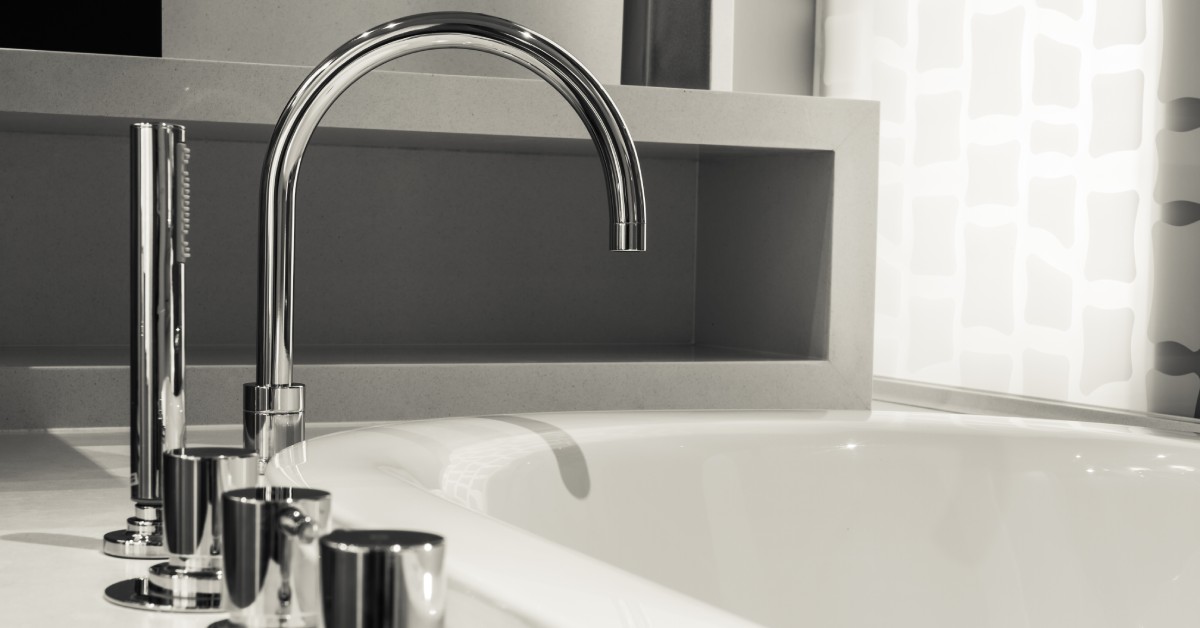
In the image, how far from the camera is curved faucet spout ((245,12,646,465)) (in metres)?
0.84

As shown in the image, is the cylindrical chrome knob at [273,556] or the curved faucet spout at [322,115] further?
the curved faucet spout at [322,115]

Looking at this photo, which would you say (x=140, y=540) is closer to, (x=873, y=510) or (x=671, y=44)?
(x=873, y=510)

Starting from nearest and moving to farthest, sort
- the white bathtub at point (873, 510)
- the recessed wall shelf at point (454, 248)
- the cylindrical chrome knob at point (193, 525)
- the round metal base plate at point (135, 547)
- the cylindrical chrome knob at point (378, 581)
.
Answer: the cylindrical chrome knob at point (378, 581)
the cylindrical chrome knob at point (193, 525)
the round metal base plate at point (135, 547)
the white bathtub at point (873, 510)
the recessed wall shelf at point (454, 248)

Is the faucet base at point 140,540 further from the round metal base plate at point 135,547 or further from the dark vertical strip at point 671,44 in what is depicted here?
the dark vertical strip at point 671,44

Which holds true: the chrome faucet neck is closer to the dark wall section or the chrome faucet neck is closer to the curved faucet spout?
the curved faucet spout

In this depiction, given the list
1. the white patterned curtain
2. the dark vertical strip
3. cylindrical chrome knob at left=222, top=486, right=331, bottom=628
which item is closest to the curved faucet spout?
cylindrical chrome knob at left=222, top=486, right=331, bottom=628

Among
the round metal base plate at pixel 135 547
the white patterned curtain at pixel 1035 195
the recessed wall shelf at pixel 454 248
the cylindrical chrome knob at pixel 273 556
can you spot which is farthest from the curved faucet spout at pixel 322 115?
the white patterned curtain at pixel 1035 195

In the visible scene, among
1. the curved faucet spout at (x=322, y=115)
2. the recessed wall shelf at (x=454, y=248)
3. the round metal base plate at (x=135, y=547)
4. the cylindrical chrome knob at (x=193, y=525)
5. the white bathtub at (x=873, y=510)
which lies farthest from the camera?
the recessed wall shelf at (x=454, y=248)

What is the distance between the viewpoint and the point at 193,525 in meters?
0.59

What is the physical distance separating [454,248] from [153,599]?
1.47 m

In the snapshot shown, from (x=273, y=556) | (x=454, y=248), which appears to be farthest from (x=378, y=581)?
(x=454, y=248)

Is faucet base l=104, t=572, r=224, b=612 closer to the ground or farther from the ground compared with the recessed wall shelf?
closer to the ground

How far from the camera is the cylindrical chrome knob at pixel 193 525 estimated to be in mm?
585

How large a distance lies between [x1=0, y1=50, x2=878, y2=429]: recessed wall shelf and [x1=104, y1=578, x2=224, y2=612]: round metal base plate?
2.52 feet
